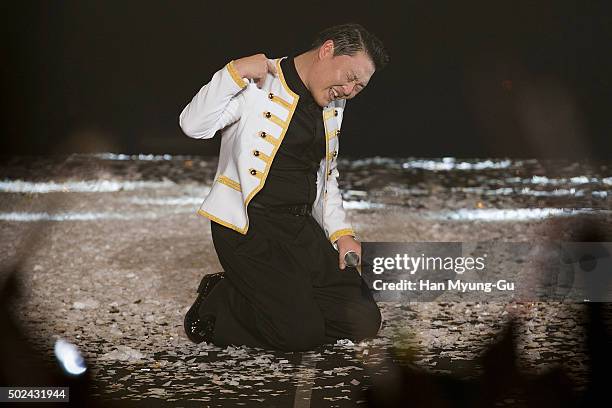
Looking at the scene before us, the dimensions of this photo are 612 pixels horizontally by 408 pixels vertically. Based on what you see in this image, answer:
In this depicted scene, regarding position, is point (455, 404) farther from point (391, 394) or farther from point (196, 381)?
point (196, 381)

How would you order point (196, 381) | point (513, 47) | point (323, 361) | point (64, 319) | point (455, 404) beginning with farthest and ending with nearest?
point (513, 47), point (64, 319), point (323, 361), point (196, 381), point (455, 404)

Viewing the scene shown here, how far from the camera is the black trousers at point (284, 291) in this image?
117 inches

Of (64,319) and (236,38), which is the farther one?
(236,38)

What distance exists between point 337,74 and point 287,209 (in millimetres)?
441

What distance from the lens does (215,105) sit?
2791 mm

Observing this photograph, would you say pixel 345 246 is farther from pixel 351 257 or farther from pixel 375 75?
pixel 375 75

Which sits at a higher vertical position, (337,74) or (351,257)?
(337,74)

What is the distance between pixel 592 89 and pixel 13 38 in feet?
12.5

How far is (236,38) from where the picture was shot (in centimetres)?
696

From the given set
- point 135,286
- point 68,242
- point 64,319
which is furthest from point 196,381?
point 68,242

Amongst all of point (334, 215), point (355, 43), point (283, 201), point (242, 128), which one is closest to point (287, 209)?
point (283, 201)

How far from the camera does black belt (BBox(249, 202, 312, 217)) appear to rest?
3.04 metres

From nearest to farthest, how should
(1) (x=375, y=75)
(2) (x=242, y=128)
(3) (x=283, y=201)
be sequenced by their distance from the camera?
1. (2) (x=242, y=128)
2. (3) (x=283, y=201)
3. (1) (x=375, y=75)

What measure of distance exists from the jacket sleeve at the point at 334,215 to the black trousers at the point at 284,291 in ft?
0.19
